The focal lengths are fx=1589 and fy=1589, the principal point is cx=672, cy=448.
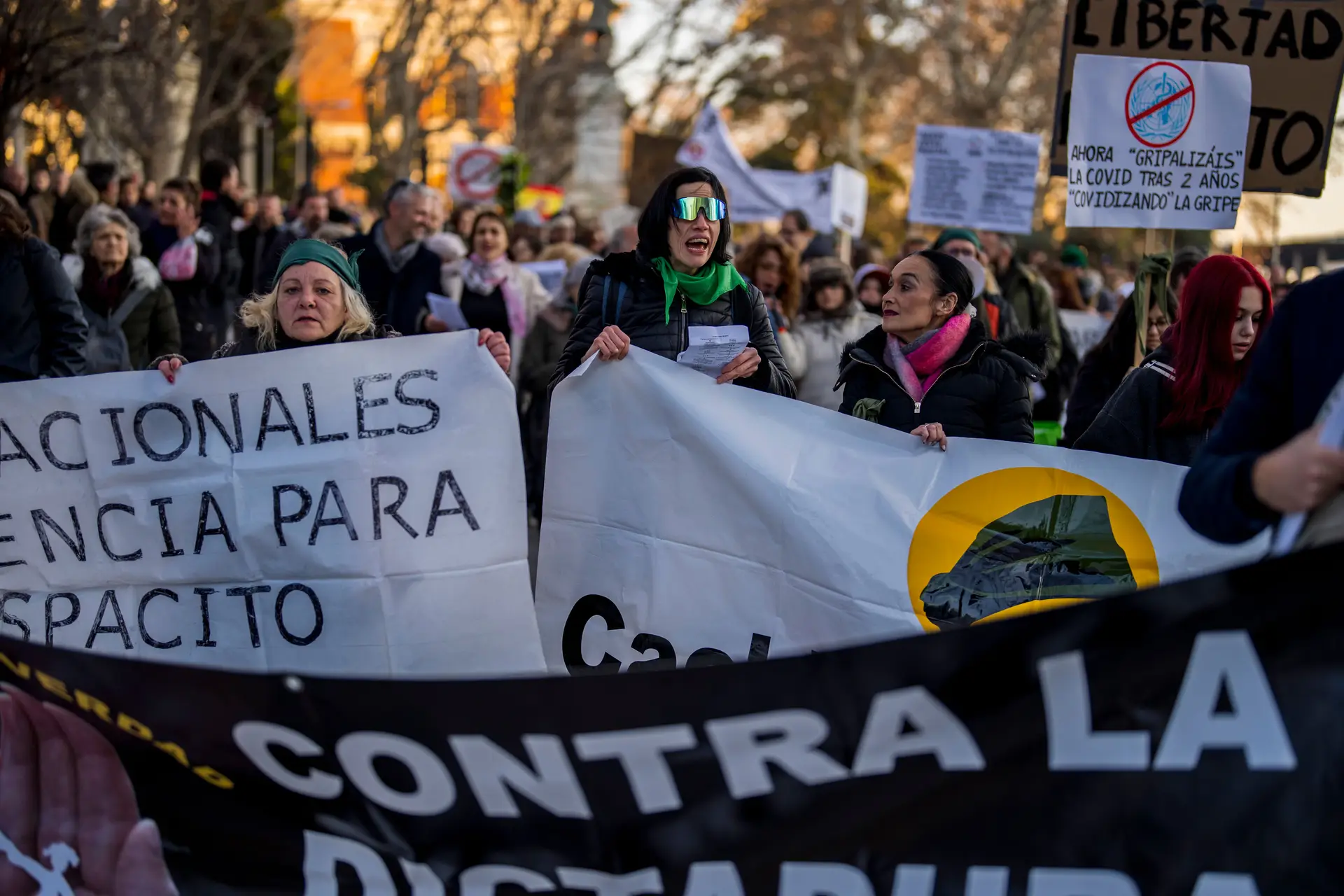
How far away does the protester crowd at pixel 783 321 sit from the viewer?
2824 mm

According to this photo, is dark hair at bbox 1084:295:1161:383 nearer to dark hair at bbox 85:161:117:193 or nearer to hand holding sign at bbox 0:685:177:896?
hand holding sign at bbox 0:685:177:896

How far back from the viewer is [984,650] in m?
2.53

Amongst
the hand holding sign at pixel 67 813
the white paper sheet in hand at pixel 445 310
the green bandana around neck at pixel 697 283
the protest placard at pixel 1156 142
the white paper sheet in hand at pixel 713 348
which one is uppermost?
the protest placard at pixel 1156 142

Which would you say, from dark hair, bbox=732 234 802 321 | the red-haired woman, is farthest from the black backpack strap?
dark hair, bbox=732 234 802 321

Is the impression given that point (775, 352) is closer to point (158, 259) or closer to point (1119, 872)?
point (1119, 872)

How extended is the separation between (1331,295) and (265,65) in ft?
117

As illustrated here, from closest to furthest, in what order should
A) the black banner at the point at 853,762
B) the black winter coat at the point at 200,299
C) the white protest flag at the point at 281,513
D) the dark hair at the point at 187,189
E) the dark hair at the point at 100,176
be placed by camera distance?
the black banner at the point at 853,762, the white protest flag at the point at 281,513, the black winter coat at the point at 200,299, the dark hair at the point at 187,189, the dark hair at the point at 100,176

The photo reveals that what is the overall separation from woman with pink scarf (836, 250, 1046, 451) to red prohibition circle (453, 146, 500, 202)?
14356mm

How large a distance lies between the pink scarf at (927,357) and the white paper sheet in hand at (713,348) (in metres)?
0.50

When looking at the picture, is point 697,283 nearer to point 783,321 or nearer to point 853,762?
point 853,762

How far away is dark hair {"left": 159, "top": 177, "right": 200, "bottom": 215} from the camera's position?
35.7 ft

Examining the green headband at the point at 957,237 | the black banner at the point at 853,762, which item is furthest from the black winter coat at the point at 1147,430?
the green headband at the point at 957,237

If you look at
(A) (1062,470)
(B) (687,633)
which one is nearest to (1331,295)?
(A) (1062,470)

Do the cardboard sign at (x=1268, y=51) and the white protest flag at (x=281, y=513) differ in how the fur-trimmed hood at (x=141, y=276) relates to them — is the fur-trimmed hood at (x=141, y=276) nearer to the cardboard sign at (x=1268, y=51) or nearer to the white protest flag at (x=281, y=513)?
the white protest flag at (x=281, y=513)
